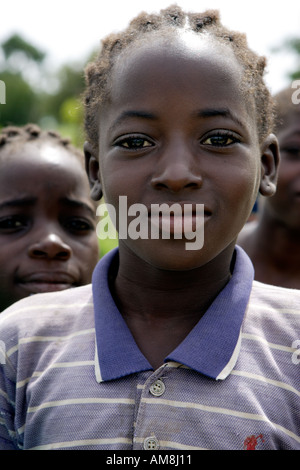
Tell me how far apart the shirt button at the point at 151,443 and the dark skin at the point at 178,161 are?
222 millimetres

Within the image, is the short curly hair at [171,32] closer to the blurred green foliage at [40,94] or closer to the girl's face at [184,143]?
the girl's face at [184,143]

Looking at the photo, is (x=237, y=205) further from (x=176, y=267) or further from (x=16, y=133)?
(x=16, y=133)

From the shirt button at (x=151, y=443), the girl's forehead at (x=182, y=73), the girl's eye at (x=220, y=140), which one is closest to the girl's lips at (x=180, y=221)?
the girl's eye at (x=220, y=140)

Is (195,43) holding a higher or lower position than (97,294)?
higher

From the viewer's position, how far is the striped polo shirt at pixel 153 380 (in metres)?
1.62

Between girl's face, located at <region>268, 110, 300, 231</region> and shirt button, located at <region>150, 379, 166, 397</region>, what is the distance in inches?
73.7

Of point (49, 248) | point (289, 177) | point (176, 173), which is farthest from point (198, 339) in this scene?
point (289, 177)

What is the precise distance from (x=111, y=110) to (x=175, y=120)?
261 millimetres

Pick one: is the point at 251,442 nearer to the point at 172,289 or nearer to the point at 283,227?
the point at 172,289

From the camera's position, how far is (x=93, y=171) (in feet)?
7.13

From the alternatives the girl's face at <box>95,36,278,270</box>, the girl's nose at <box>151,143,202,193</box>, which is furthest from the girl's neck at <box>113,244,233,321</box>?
the girl's nose at <box>151,143,202,193</box>

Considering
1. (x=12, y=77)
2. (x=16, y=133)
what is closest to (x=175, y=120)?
(x=16, y=133)

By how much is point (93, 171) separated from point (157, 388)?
83 centimetres

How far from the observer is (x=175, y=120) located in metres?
1.74
